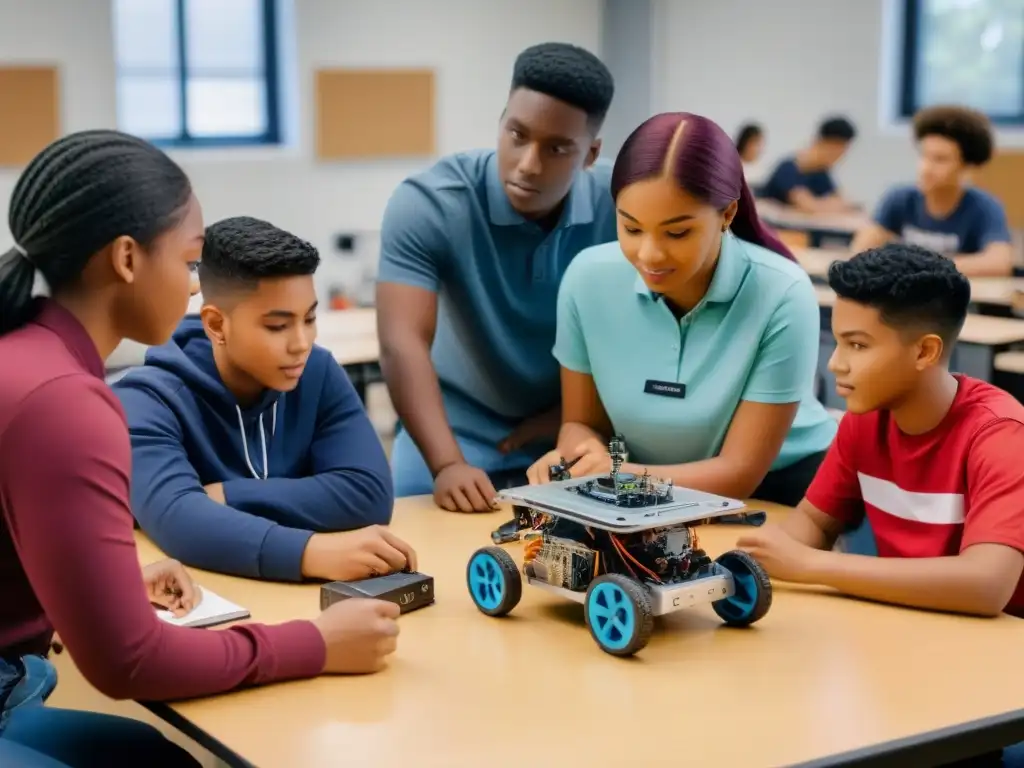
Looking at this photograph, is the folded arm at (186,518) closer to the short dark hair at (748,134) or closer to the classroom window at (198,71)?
the classroom window at (198,71)

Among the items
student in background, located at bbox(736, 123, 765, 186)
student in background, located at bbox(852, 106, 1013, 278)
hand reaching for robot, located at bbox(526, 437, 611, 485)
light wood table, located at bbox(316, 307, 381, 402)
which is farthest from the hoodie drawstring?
student in background, located at bbox(736, 123, 765, 186)

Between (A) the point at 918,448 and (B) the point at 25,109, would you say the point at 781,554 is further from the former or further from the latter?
(B) the point at 25,109

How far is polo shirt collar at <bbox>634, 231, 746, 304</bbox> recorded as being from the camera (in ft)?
7.11

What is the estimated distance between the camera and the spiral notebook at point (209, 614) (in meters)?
1.69

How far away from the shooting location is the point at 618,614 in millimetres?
1603

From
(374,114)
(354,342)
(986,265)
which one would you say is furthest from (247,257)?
(374,114)

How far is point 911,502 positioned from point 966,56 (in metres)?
7.30

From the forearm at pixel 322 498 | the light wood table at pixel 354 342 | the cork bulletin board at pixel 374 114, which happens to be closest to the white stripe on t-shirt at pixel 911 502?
the forearm at pixel 322 498

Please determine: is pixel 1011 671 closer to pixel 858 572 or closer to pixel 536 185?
pixel 858 572

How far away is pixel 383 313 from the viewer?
2514 mm

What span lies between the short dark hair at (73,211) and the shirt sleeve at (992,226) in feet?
15.4

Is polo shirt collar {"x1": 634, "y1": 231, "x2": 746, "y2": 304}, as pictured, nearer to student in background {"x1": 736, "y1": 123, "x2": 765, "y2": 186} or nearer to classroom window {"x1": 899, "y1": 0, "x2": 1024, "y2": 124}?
student in background {"x1": 736, "y1": 123, "x2": 765, "y2": 186}

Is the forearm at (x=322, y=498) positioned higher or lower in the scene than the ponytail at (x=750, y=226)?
lower

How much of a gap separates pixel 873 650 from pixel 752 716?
0.27 meters
